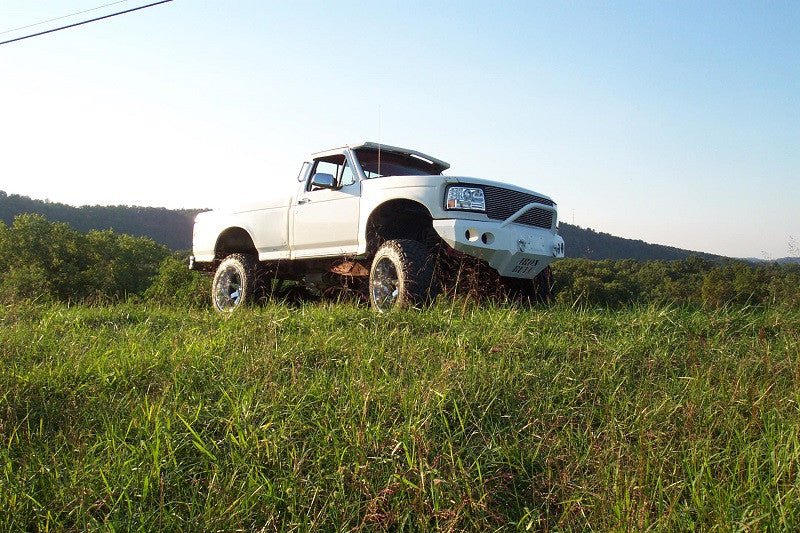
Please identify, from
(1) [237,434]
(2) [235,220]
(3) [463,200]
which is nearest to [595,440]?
(1) [237,434]

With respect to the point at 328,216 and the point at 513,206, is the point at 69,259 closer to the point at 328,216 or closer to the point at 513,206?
the point at 328,216

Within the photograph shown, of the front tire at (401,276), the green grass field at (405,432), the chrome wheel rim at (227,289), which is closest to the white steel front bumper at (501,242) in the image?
the front tire at (401,276)

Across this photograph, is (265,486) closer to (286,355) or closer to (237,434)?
(237,434)

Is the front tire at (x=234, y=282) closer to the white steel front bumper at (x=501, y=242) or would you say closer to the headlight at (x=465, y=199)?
the white steel front bumper at (x=501, y=242)

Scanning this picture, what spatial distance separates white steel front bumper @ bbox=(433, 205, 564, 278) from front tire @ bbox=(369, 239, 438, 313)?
325 mm

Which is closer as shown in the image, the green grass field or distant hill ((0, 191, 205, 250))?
the green grass field

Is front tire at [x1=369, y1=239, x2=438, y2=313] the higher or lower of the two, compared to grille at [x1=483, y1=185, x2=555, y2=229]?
lower

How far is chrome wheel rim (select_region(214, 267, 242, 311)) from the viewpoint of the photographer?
8.93 metres

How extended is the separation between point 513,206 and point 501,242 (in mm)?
577

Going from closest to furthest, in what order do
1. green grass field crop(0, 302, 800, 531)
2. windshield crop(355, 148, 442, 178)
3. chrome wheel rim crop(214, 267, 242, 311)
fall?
1. green grass field crop(0, 302, 800, 531)
2. windshield crop(355, 148, 442, 178)
3. chrome wheel rim crop(214, 267, 242, 311)

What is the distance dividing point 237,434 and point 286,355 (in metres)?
1.09

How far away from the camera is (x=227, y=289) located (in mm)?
9086

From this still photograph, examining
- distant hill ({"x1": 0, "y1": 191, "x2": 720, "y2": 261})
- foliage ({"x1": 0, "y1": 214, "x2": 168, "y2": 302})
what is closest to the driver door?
foliage ({"x1": 0, "y1": 214, "x2": 168, "y2": 302})

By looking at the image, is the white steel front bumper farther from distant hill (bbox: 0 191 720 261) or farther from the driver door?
distant hill (bbox: 0 191 720 261)
